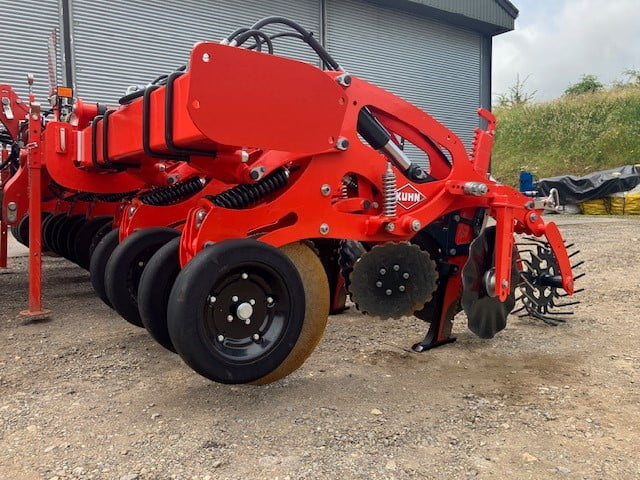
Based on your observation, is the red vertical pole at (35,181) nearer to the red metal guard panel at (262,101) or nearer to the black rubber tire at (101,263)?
the black rubber tire at (101,263)

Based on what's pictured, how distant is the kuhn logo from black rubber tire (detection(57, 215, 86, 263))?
13.8 ft

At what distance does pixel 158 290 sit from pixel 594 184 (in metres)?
16.3

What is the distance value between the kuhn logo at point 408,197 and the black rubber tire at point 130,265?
133 centimetres

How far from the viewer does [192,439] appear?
2.50 m

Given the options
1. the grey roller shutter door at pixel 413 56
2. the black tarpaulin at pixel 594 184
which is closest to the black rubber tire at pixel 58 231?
the grey roller shutter door at pixel 413 56

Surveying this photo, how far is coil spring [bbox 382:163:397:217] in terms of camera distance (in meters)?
3.11

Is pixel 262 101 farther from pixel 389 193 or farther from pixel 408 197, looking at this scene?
pixel 408 197

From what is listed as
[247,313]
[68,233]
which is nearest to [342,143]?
[247,313]

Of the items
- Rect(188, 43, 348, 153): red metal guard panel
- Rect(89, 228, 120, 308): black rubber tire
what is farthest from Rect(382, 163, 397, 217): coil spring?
Rect(89, 228, 120, 308): black rubber tire

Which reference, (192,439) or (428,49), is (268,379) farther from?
(428,49)

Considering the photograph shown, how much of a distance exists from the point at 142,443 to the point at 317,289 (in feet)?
3.36

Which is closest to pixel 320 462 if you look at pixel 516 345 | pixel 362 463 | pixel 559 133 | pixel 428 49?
pixel 362 463

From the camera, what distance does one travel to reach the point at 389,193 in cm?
312

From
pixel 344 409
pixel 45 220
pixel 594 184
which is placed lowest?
pixel 344 409
